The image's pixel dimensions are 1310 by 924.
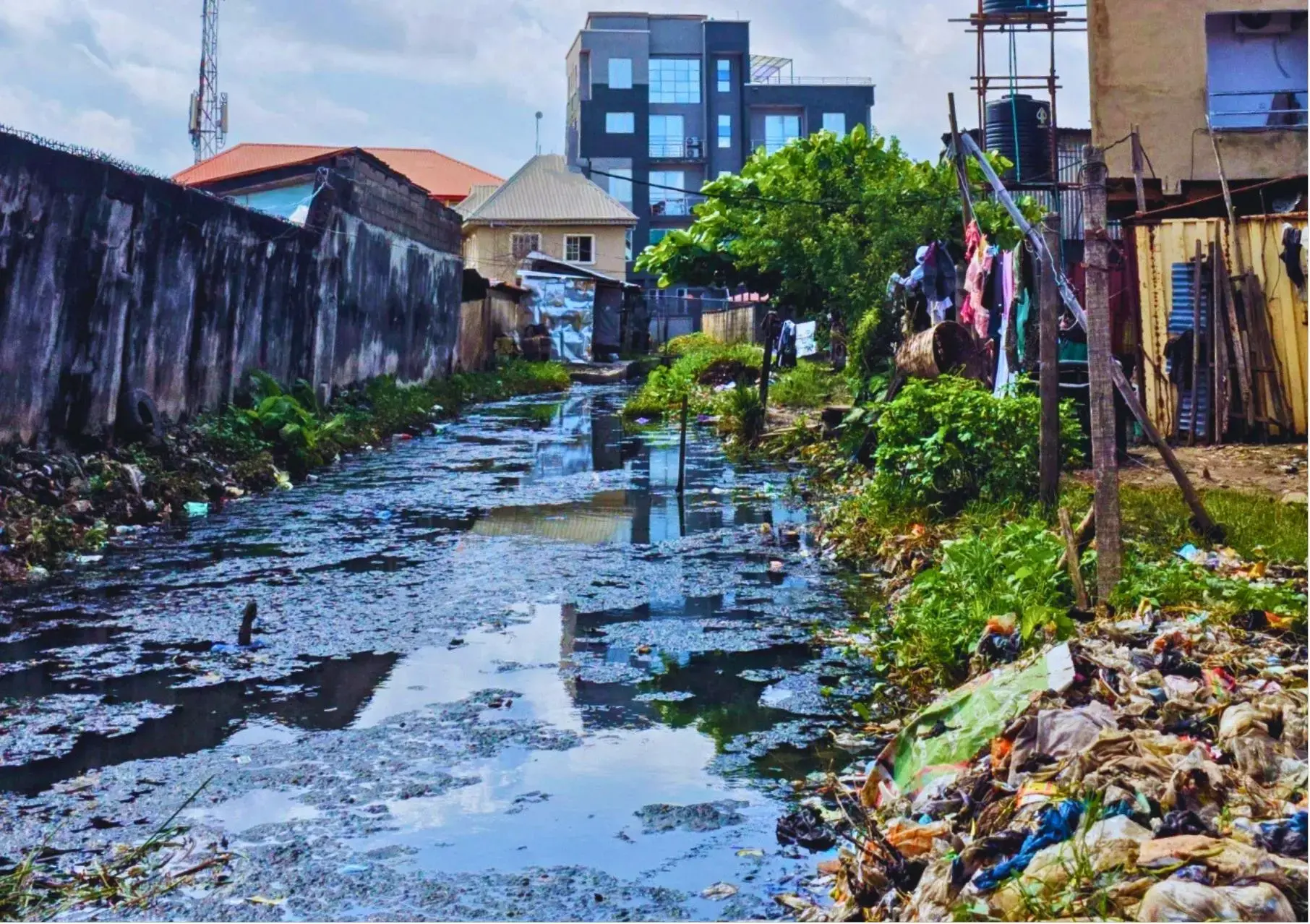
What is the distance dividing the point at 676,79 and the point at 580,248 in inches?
592

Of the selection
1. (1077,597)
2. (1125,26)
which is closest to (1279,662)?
(1077,597)

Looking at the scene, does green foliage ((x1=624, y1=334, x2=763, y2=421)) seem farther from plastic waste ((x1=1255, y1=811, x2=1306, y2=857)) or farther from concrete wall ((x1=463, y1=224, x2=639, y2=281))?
plastic waste ((x1=1255, y1=811, x2=1306, y2=857))

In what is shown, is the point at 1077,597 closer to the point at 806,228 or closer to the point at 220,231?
the point at 220,231

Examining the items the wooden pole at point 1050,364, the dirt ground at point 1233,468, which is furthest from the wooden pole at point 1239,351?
the wooden pole at point 1050,364

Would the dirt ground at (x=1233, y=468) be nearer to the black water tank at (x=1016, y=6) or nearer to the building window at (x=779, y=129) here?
the black water tank at (x=1016, y=6)

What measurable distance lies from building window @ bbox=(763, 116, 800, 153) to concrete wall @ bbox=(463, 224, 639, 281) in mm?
14747

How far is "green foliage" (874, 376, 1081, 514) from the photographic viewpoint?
9.54 meters

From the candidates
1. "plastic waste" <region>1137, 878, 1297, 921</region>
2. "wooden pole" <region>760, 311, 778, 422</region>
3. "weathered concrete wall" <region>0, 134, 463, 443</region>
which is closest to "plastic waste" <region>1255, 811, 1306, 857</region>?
"plastic waste" <region>1137, 878, 1297, 921</region>

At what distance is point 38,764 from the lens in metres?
5.14

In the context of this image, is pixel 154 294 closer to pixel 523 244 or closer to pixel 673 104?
pixel 523 244

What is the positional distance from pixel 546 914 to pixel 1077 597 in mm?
3640

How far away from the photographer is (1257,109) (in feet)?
58.9

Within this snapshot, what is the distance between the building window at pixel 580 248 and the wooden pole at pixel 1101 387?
41314mm

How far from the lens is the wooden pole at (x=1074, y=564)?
658 cm
